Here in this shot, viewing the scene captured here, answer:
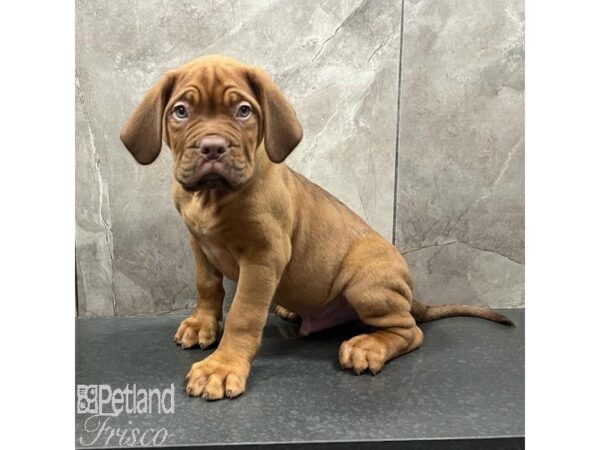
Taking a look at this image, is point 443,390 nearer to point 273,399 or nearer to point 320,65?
point 273,399

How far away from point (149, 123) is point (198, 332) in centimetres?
103

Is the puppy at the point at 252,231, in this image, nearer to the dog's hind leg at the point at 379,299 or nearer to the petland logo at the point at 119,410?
the dog's hind leg at the point at 379,299

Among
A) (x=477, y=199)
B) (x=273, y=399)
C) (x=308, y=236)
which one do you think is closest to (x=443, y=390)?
(x=273, y=399)

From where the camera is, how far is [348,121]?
316 centimetres

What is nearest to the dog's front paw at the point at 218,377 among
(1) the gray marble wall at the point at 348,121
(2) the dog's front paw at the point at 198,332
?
(2) the dog's front paw at the point at 198,332

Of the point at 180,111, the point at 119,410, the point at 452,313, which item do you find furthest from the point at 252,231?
the point at 452,313

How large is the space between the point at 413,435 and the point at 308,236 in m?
0.98

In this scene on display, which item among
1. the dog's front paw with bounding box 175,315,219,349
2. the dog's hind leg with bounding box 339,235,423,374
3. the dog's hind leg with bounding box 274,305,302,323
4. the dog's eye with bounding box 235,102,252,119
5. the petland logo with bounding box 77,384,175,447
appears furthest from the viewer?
the dog's hind leg with bounding box 274,305,302,323

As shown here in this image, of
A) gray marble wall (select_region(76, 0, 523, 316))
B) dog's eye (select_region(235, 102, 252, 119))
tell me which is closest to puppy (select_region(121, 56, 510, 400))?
dog's eye (select_region(235, 102, 252, 119))

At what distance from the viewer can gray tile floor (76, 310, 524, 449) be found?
1967mm

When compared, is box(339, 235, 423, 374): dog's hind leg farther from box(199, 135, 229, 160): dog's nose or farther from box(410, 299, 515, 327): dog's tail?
box(199, 135, 229, 160): dog's nose

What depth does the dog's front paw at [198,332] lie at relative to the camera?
2.67m

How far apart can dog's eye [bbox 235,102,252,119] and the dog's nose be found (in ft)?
0.56

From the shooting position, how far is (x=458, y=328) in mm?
3031
